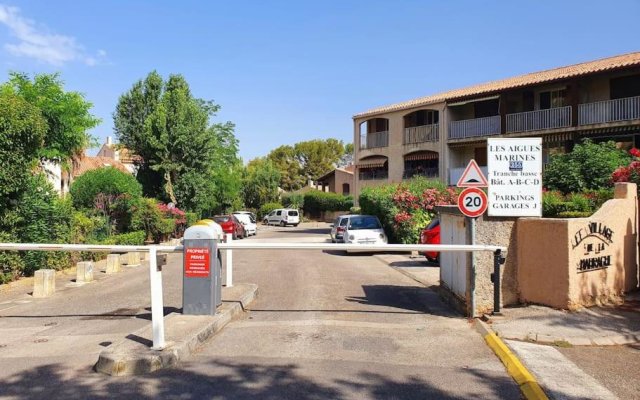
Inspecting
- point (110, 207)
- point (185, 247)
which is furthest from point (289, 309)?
point (110, 207)

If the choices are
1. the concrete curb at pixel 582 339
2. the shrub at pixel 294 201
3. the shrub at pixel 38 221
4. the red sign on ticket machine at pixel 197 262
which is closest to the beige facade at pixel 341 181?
the shrub at pixel 294 201

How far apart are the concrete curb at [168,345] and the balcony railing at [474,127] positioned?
25848 millimetres

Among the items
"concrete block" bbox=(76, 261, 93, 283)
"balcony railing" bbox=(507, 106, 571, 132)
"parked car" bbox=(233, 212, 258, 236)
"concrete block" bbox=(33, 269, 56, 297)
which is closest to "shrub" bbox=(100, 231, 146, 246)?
"concrete block" bbox=(76, 261, 93, 283)

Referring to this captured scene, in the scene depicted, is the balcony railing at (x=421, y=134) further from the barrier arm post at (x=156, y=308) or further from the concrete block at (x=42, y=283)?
the barrier arm post at (x=156, y=308)

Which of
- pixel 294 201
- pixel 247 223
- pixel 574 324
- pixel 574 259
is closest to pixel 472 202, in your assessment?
pixel 574 259

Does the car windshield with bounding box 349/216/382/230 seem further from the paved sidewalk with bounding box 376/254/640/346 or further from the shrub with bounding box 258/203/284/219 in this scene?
the shrub with bounding box 258/203/284/219

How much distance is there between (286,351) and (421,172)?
31565 mm

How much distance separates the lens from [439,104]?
A: 1388 inches

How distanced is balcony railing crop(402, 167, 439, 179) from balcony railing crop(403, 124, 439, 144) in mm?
1874

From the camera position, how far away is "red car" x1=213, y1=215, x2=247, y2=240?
33344 mm

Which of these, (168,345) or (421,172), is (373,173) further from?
(168,345)

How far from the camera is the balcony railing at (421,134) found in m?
35.8

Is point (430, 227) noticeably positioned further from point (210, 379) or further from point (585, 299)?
point (210, 379)

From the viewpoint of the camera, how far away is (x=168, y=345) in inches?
251
